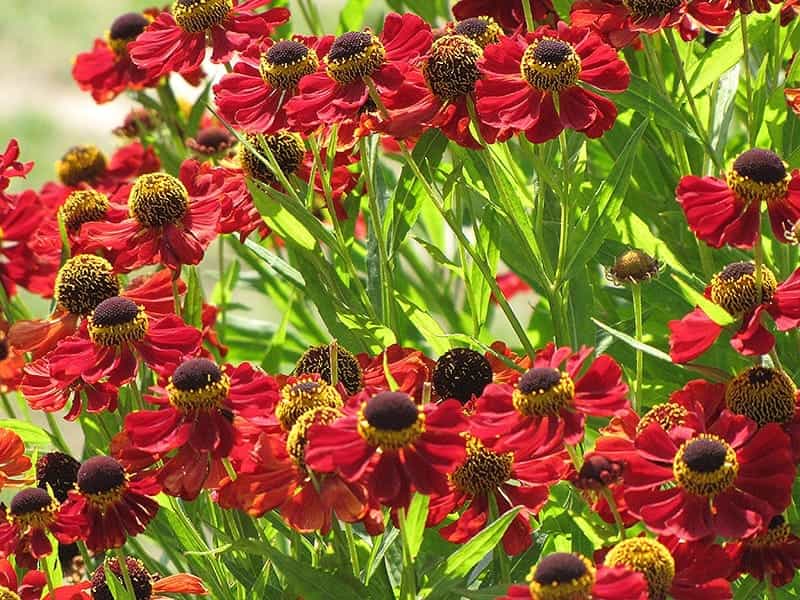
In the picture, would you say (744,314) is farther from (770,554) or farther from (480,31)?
(480,31)

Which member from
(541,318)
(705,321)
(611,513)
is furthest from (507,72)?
(541,318)

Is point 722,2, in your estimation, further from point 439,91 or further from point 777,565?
point 777,565

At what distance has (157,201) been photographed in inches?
55.0

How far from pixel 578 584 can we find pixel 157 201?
67 cm

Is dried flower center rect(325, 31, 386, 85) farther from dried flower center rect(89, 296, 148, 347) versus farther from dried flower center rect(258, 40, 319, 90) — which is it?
dried flower center rect(89, 296, 148, 347)

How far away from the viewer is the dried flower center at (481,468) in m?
1.12

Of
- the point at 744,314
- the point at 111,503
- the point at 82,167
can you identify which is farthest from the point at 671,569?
the point at 82,167

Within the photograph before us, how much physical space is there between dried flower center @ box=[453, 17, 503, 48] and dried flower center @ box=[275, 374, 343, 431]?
416 mm

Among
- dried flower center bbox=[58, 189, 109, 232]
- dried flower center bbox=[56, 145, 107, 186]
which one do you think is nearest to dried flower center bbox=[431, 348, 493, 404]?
dried flower center bbox=[58, 189, 109, 232]

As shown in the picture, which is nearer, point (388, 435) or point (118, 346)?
point (388, 435)

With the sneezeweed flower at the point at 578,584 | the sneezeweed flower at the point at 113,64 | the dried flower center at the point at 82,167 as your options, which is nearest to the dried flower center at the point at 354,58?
the sneezeweed flower at the point at 578,584

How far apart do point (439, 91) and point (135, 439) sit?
1.31 feet

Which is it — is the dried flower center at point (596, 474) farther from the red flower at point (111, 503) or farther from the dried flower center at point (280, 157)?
the dried flower center at point (280, 157)

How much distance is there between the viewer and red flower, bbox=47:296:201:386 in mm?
1248
